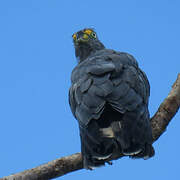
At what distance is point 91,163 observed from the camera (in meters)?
6.79

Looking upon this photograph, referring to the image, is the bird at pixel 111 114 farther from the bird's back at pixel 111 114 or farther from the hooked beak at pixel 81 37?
the hooked beak at pixel 81 37

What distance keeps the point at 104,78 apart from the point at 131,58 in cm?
134

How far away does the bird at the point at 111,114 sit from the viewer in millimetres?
6535

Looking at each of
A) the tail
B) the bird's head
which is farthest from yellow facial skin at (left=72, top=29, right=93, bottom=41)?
the tail

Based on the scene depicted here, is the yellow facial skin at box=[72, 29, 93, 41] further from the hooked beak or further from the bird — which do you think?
the bird

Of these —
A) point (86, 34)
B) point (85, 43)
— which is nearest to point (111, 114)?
point (85, 43)

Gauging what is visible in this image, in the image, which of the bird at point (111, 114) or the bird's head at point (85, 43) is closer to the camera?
the bird at point (111, 114)

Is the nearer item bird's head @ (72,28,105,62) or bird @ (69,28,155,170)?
bird @ (69,28,155,170)

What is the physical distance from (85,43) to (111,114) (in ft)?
11.1

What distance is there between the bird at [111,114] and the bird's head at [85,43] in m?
2.51

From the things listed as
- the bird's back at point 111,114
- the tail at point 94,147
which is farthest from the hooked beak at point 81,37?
the tail at point 94,147

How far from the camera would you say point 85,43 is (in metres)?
9.70

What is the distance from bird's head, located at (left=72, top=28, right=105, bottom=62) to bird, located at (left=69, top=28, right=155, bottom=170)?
2.51m

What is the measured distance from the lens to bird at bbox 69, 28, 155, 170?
6535 mm
